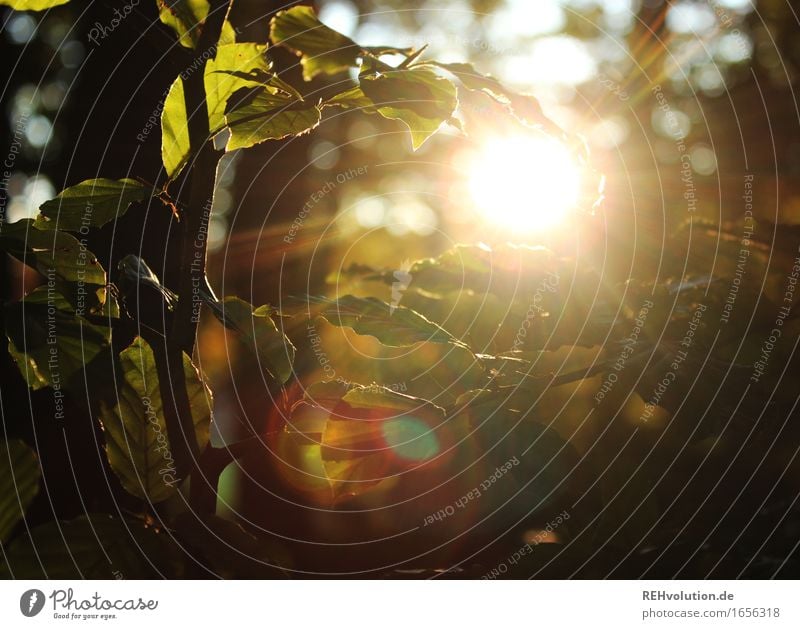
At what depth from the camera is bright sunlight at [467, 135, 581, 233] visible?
0.58 metres

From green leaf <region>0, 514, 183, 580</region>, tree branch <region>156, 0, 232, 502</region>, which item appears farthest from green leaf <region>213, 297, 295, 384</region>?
green leaf <region>0, 514, 183, 580</region>

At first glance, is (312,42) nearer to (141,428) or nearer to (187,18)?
(187,18)

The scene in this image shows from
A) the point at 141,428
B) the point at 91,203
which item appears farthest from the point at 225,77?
the point at 141,428

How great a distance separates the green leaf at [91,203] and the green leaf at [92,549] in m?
0.19

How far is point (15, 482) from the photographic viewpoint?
0.43m

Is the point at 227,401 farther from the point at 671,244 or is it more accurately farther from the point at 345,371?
the point at 671,244

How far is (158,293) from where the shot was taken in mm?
425

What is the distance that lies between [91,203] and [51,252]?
44 mm

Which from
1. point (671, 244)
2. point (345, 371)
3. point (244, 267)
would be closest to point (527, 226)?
point (671, 244)

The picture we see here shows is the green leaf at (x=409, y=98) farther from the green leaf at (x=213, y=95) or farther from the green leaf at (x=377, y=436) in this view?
the green leaf at (x=377, y=436)

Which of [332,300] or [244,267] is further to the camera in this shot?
[244,267]

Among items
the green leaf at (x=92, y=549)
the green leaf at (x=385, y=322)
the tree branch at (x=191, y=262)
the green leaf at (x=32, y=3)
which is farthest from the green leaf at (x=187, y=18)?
the green leaf at (x=92, y=549)

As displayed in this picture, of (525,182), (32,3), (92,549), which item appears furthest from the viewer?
(525,182)
